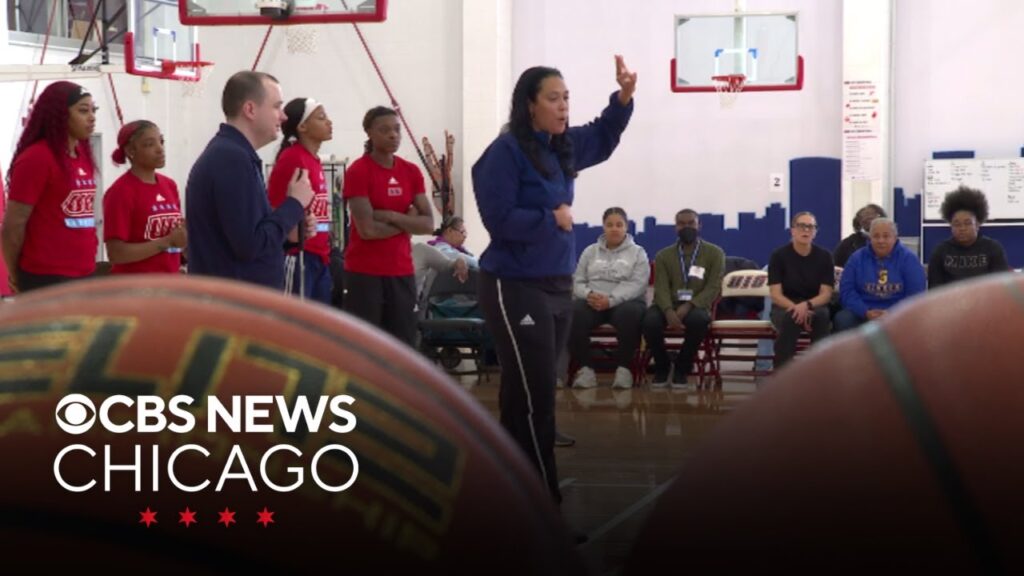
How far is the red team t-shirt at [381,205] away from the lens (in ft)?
22.4

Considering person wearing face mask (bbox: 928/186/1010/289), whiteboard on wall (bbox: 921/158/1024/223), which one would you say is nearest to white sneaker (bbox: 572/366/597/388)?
person wearing face mask (bbox: 928/186/1010/289)

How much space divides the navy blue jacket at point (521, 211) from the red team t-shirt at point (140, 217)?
1477mm

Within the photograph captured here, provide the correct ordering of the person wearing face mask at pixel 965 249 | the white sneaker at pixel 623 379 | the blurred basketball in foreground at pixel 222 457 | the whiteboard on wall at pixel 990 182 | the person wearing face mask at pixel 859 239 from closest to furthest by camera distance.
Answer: the blurred basketball in foreground at pixel 222 457 < the person wearing face mask at pixel 965 249 < the white sneaker at pixel 623 379 < the person wearing face mask at pixel 859 239 < the whiteboard on wall at pixel 990 182

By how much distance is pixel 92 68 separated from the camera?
511 inches

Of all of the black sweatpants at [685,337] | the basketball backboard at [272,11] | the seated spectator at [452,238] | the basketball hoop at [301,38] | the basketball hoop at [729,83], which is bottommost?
the black sweatpants at [685,337]

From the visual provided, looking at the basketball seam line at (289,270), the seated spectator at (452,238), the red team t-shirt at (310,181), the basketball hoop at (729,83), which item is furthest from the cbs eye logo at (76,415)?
the basketball hoop at (729,83)

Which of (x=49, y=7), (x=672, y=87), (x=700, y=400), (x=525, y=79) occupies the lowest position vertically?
(x=700, y=400)

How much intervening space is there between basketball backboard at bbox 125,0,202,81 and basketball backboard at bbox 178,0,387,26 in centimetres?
235

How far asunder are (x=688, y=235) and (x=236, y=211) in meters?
8.07

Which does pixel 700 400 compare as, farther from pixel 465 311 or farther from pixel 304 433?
pixel 304 433

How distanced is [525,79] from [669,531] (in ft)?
11.2

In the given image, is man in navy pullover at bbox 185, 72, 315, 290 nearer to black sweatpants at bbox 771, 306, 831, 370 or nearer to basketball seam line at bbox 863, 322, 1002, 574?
basketball seam line at bbox 863, 322, 1002, 574

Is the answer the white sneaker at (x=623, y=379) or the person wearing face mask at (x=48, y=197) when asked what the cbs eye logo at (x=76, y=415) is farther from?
the white sneaker at (x=623, y=379)

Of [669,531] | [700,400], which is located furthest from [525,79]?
[700,400]
